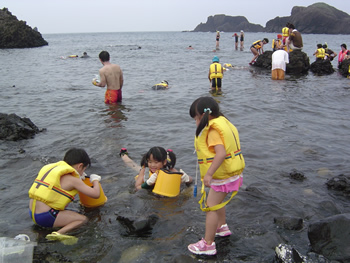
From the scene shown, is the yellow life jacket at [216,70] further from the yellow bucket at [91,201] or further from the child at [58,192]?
the child at [58,192]

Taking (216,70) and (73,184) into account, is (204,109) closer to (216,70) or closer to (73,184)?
(73,184)

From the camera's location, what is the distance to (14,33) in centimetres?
4997

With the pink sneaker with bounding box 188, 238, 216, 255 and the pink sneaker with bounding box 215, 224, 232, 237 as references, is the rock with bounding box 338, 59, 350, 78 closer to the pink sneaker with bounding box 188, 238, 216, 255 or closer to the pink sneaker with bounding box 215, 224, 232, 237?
the pink sneaker with bounding box 215, 224, 232, 237

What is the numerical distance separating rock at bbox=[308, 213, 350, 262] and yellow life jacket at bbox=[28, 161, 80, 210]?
9.62ft

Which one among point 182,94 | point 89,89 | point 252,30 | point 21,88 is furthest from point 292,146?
point 252,30

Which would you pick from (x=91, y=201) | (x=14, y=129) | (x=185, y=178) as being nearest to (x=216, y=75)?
(x=14, y=129)

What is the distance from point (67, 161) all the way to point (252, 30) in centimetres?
17440

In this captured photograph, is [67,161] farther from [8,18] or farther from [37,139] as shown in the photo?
[8,18]

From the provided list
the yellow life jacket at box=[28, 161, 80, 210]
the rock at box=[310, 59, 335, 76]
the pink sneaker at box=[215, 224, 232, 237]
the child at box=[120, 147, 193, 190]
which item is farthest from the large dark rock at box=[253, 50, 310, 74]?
the yellow life jacket at box=[28, 161, 80, 210]

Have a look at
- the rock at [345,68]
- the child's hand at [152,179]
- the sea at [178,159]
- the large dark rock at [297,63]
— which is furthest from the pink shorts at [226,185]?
the large dark rock at [297,63]

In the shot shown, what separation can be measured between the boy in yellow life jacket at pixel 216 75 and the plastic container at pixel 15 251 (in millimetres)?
11438

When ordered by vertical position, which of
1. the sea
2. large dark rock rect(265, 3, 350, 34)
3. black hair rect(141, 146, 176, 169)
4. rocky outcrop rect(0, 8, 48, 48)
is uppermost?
large dark rock rect(265, 3, 350, 34)

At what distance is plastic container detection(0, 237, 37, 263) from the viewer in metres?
3.12

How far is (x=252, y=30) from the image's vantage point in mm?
166250
